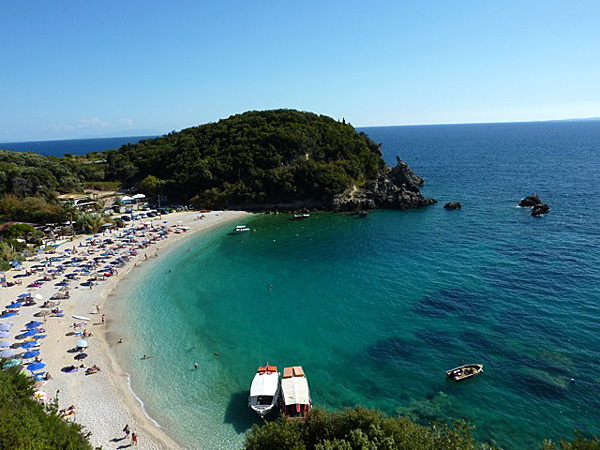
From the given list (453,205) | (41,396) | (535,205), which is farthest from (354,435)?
(535,205)

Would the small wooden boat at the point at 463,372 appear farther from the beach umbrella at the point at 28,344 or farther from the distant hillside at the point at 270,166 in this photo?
the distant hillside at the point at 270,166

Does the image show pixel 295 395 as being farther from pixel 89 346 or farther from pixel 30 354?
pixel 30 354

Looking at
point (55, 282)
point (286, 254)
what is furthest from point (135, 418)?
point (286, 254)

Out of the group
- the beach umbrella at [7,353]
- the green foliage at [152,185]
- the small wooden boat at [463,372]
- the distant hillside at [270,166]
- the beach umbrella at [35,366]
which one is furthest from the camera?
the green foliage at [152,185]

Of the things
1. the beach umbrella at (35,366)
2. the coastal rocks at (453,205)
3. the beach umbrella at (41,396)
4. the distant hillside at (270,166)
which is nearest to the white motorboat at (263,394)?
the beach umbrella at (41,396)

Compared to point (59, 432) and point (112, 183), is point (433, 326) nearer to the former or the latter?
point (59, 432)

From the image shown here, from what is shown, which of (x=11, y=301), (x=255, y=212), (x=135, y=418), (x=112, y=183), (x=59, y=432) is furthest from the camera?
(x=112, y=183)

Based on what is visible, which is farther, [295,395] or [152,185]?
[152,185]
